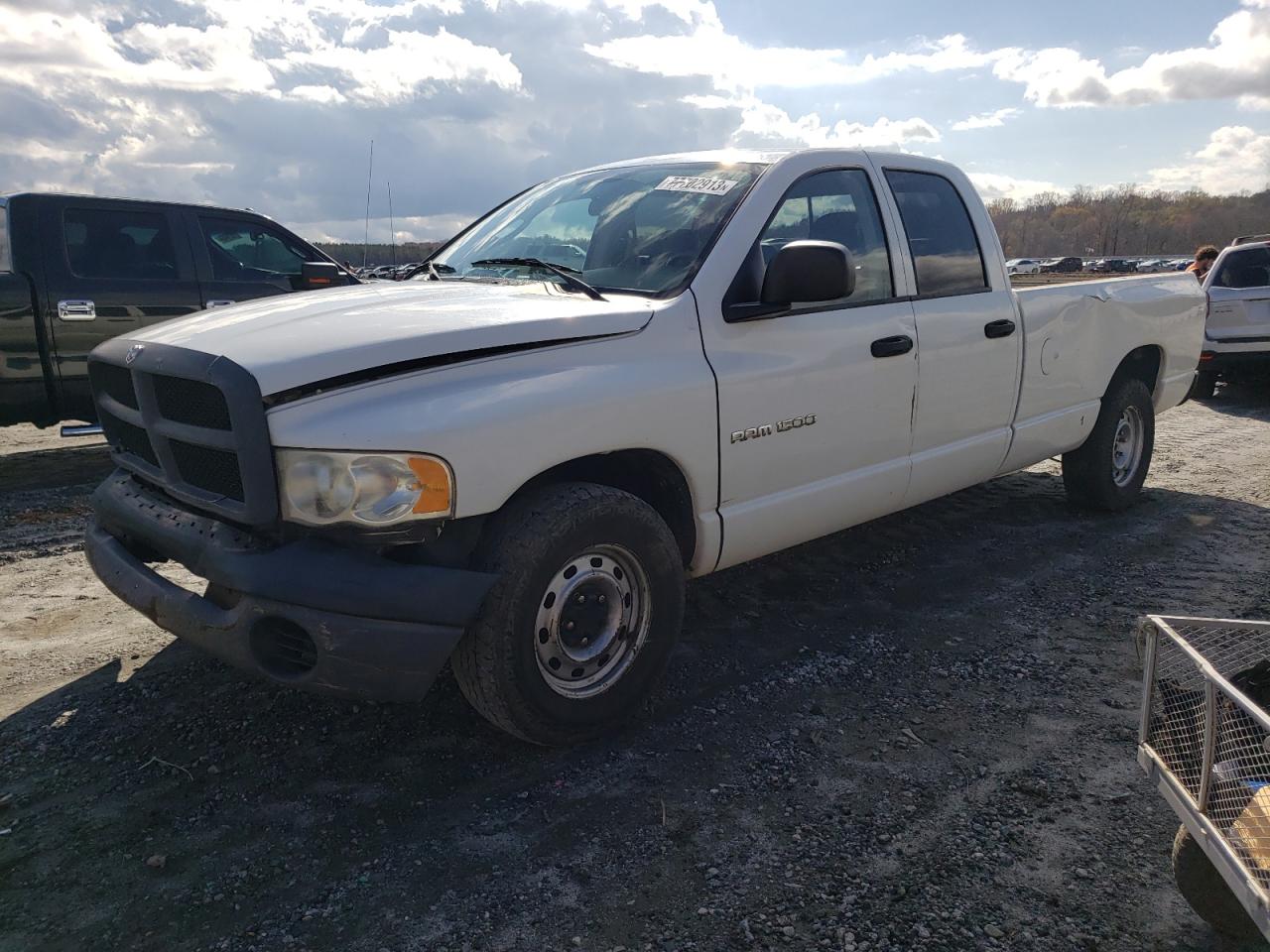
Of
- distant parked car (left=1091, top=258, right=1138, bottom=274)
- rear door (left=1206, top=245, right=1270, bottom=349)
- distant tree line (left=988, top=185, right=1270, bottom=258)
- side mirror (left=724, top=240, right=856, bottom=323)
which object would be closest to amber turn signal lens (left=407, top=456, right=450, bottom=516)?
side mirror (left=724, top=240, right=856, bottom=323)

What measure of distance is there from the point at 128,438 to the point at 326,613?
4.46 feet

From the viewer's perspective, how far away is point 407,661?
261cm

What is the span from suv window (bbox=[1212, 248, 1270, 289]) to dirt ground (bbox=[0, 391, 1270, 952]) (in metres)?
7.61

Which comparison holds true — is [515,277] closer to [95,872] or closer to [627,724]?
[627,724]

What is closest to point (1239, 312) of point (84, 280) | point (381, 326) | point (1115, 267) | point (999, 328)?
point (999, 328)

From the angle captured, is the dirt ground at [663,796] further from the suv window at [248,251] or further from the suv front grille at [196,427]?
the suv window at [248,251]

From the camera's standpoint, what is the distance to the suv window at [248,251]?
24.4ft

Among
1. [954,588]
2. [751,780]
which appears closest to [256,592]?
[751,780]

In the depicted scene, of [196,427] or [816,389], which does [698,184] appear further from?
[196,427]

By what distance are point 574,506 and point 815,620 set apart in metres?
1.79

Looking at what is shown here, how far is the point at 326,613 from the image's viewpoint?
101 inches

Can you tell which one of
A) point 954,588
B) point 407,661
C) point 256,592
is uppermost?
point 256,592

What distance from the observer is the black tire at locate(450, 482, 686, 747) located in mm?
2742

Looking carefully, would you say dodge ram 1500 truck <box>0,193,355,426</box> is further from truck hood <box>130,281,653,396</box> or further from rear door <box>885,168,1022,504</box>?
rear door <box>885,168,1022,504</box>
